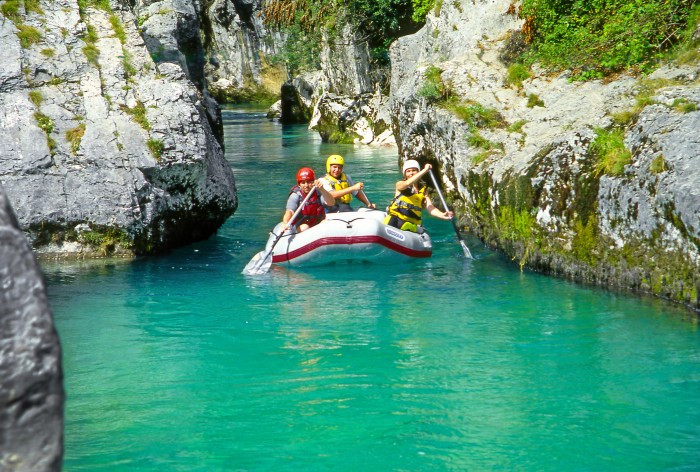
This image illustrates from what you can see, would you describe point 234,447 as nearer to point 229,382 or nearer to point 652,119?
point 229,382

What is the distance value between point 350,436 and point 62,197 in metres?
6.59

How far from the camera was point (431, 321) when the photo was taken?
8.47 metres

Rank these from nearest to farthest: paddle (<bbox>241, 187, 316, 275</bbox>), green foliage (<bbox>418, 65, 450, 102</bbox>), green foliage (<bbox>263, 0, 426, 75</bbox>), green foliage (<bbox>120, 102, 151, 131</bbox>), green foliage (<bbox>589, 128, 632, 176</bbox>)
A: green foliage (<bbox>589, 128, 632, 176</bbox>), paddle (<bbox>241, 187, 316, 275</bbox>), green foliage (<bbox>120, 102, 151, 131</bbox>), green foliage (<bbox>418, 65, 450, 102</bbox>), green foliage (<bbox>263, 0, 426, 75</bbox>)

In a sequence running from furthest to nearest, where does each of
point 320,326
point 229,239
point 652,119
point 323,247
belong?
point 229,239 → point 323,247 → point 652,119 → point 320,326

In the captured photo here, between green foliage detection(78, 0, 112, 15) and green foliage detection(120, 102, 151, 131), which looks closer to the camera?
green foliage detection(120, 102, 151, 131)

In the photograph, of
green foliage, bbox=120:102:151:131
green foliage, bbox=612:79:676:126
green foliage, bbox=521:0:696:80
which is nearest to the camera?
green foliage, bbox=612:79:676:126

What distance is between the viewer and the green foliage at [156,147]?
37.2ft

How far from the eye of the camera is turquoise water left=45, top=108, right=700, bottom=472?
550 cm

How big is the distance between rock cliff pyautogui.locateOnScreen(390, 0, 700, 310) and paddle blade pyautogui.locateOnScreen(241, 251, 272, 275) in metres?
3.11

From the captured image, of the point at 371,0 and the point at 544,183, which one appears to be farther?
the point at 371,0

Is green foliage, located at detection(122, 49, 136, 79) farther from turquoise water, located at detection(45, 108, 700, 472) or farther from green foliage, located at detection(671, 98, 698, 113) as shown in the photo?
Result: green foliage, located at detection(671, 98, 698, 113)

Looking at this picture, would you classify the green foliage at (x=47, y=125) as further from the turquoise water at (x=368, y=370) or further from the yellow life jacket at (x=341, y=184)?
the yellow life jacket at (x=341, y=184)

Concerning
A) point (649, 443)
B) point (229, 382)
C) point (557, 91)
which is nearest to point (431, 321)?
point (229, 382)

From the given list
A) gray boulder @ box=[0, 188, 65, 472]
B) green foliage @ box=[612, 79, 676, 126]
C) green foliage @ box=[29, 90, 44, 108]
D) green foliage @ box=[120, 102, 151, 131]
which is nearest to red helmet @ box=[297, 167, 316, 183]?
green foliage @ box=[120, 102, 151, 131]
